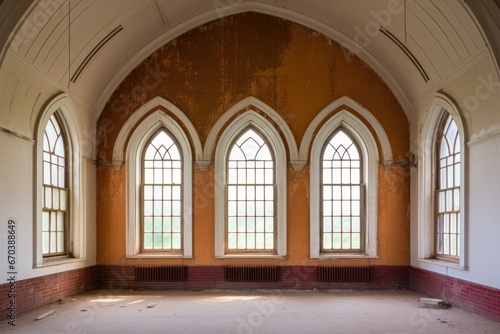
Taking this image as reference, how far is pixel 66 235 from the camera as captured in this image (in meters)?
9.53

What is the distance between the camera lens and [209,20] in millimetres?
10469

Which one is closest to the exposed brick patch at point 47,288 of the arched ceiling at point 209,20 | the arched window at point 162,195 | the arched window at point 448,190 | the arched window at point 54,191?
the arched window at point 54,191

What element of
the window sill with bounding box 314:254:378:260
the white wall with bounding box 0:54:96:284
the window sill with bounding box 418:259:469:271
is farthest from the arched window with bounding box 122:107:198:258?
the window sill with bounding box 418:259:469:271

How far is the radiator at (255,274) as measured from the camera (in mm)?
10219

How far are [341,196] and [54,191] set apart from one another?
17.1ft

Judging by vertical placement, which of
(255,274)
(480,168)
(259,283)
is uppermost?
(480,168)

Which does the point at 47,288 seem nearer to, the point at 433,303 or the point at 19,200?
the point at 19,200

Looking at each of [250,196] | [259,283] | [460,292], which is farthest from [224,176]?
[460,292]

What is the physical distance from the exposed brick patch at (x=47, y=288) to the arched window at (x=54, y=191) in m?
0.47

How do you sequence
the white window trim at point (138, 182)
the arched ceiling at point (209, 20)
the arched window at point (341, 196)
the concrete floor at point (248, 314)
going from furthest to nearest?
the arched window at point (341, 196) → the white window trim at point (138, 182) → the arched ceiling at point (209, 20) → the concrete floor at point (248, 314)

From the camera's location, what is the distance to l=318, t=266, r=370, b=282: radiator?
10234 millimetres

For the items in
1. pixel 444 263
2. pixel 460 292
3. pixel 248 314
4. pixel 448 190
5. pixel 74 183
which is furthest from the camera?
pixel 74 183

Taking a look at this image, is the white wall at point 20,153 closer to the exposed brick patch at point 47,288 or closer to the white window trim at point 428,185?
the exposed brick patch at point 47,288

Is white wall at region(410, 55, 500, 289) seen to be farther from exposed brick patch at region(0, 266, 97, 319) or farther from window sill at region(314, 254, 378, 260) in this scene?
exposed brick patch at region(0, 266, 97, 319)
